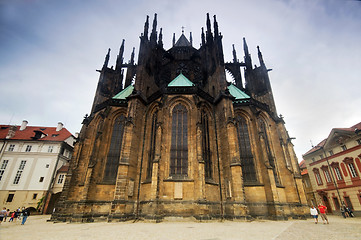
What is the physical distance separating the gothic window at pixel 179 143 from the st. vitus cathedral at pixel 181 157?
83 mm

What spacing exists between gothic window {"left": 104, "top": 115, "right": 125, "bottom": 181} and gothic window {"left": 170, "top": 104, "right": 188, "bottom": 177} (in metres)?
5.67

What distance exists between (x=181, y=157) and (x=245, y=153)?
6.65 meters

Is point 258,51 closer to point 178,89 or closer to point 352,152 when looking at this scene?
point 178,89

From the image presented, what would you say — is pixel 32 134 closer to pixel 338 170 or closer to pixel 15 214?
pixel 15 214

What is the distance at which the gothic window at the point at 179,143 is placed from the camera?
1450 centimetres

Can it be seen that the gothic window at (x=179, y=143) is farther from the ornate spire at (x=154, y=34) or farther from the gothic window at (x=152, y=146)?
the ornate spire at (x=154, y=34)

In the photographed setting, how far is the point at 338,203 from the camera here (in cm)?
2258

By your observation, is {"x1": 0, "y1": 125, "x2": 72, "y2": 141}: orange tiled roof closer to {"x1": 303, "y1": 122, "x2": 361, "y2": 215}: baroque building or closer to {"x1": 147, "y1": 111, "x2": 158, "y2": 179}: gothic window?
{"x1": 147, "y1": 111, "x2": 158, "y2": 179}: gothic window

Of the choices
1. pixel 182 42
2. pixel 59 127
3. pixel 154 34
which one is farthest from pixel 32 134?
pixel 182 42

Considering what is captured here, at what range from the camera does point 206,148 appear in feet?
53.5

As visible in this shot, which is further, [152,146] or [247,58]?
[247,58]

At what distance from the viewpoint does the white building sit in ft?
85.1

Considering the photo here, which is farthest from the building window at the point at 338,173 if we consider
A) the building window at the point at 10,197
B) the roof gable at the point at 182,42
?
the building window at the point at 10,197

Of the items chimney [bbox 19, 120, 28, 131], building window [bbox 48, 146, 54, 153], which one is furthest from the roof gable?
chimney [bbox 19, 120, 28, 131]
